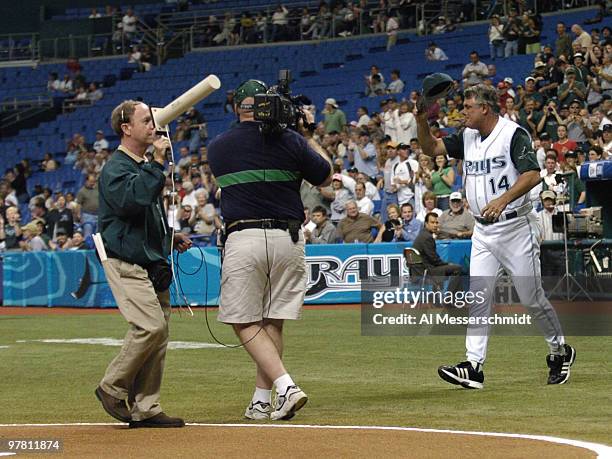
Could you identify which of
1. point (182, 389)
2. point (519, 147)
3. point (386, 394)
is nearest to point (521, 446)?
point (386, 394)

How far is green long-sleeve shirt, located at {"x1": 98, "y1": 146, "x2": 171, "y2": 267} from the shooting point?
7297mm

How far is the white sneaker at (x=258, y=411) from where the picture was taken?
7.92 meters

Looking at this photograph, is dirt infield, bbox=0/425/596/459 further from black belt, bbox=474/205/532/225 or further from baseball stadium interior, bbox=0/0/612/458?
black belt, bbox=474/205/532/225

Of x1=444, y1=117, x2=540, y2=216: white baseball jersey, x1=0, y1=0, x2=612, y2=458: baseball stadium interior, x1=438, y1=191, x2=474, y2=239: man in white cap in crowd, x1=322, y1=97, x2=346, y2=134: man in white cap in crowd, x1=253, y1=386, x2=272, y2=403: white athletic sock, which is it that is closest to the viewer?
x1=0, y1=0, x2=612, y2=458: baseball stadium interior

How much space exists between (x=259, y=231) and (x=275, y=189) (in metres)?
0.29

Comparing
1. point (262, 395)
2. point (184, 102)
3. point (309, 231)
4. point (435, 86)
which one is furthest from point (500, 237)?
point (309, 231)

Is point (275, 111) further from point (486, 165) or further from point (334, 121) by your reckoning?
point (334, 121)

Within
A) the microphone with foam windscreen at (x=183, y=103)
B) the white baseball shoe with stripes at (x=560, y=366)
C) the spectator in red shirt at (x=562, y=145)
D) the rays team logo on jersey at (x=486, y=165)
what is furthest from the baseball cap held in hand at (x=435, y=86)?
the spectator in red shirt at (x=562, y=145)

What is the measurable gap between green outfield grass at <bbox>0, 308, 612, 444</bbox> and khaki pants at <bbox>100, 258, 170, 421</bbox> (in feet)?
1.89

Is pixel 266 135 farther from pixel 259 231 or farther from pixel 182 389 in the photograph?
pixel 182 389

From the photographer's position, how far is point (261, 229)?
25.9 ft

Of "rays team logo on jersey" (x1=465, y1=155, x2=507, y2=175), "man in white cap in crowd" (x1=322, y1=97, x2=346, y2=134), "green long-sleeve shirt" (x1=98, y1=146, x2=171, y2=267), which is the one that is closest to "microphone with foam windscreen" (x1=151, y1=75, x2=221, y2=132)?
"green long-sleeve shirt" (x1=98, y1=146, x2=171, y2=267)

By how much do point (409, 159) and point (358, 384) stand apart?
42.3 feet

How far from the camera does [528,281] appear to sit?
9578 millimetres
